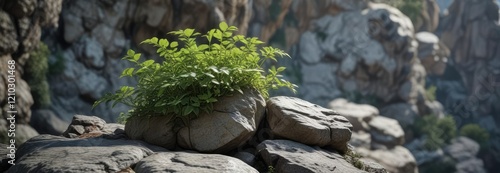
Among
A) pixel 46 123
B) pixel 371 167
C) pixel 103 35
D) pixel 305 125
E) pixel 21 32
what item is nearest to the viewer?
pixel 305 125

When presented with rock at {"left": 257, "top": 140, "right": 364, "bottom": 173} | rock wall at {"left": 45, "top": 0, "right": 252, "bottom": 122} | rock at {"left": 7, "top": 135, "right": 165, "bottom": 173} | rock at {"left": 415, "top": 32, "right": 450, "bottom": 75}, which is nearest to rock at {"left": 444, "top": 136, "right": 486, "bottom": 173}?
rock at {"left": 415, "top": 32, "right": 450, "bottom": 75}

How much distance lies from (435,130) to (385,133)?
472 inches

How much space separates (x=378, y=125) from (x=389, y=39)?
12535 mm

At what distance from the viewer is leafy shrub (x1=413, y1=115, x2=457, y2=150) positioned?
1474 inches

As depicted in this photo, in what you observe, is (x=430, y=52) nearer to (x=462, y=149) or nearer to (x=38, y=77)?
(x=462, y=149)

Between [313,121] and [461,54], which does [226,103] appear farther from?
[461,54]

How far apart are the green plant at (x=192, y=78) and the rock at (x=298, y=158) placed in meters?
0.69

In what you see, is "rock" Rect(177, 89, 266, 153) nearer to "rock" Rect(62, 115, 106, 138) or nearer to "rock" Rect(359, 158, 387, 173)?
"rock" Rect(359, 158, 387, 173)

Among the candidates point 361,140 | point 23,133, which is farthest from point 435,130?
point 23,133

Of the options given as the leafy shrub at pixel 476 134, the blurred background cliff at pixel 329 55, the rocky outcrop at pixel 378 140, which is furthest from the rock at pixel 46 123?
the leafy shrub at pixel 476 134

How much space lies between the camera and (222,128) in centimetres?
476

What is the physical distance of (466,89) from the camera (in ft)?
170

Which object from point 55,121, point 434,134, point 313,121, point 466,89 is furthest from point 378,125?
point 466,89

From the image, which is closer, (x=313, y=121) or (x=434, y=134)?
(x=313, y=121)
